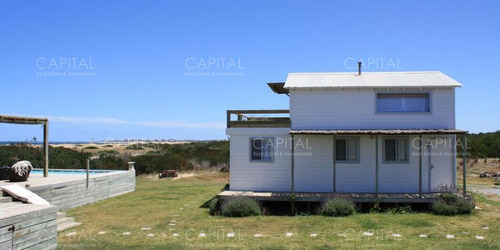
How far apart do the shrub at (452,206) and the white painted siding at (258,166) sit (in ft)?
17.6

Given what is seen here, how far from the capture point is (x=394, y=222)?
42.0 feet

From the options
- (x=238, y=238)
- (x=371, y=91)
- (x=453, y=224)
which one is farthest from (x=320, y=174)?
(x=238, y=238)

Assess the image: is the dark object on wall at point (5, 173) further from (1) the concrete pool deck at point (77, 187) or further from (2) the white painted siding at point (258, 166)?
(2) the white painted siding at point (258, 166)

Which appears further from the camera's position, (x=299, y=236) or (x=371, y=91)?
(x=371, y=91)

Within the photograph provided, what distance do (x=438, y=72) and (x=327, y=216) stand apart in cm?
884

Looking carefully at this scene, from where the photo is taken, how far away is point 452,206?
13.8 m

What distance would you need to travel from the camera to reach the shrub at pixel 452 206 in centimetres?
1383

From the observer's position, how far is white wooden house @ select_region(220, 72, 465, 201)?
16172 mm

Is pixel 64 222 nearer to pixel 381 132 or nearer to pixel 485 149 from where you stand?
pixel 381 132

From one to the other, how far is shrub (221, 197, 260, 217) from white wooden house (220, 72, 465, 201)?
1.50 metres

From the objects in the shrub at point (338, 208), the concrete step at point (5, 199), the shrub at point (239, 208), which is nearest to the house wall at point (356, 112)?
the shrub at point (338, 208)

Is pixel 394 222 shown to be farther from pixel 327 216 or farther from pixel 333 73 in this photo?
pixel 333 73

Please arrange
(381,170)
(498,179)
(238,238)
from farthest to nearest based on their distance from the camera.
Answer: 1. (498,179)
2. (381,170)
3. (238,238)

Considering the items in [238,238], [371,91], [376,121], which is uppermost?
[371,91]
